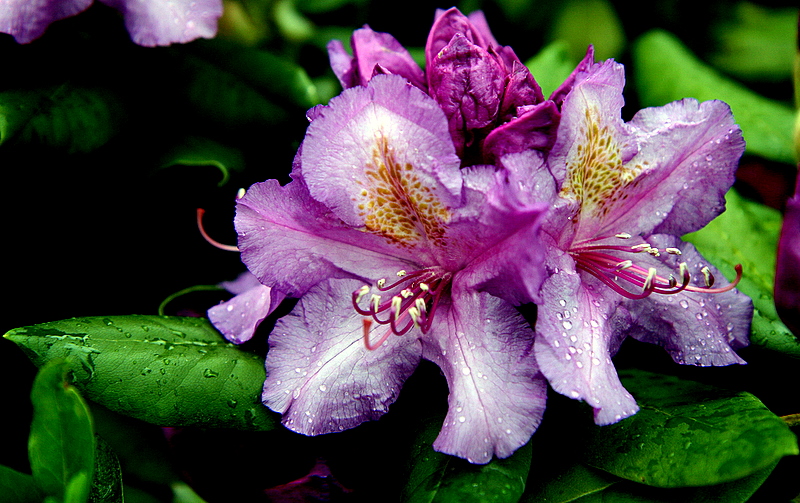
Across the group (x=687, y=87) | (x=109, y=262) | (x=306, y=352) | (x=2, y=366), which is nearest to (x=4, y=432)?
(x=2, y=366)

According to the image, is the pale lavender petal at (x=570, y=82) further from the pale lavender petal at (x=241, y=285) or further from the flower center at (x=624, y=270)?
the pale lavender petal at (x=241, y=285)

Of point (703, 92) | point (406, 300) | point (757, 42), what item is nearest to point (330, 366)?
point (406, 300)

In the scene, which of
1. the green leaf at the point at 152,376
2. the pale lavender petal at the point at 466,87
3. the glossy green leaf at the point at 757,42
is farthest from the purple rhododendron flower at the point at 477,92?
the glossy green leaf at the point at 757,42

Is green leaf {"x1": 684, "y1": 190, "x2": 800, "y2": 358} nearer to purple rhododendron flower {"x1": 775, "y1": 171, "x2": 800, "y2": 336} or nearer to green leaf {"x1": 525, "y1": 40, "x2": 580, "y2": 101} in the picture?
purple rhododendron flower {"x1": 775, "y1": 171, "x2": 800, "y2": 336}

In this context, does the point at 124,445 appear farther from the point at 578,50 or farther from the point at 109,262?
the point at 578,50

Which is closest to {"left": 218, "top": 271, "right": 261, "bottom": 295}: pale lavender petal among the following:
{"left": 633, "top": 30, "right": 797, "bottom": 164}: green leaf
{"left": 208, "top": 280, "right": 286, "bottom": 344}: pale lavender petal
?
{"left": 208, "top": 280, "right": 286, "bottom": 344}: pale lavender petal
